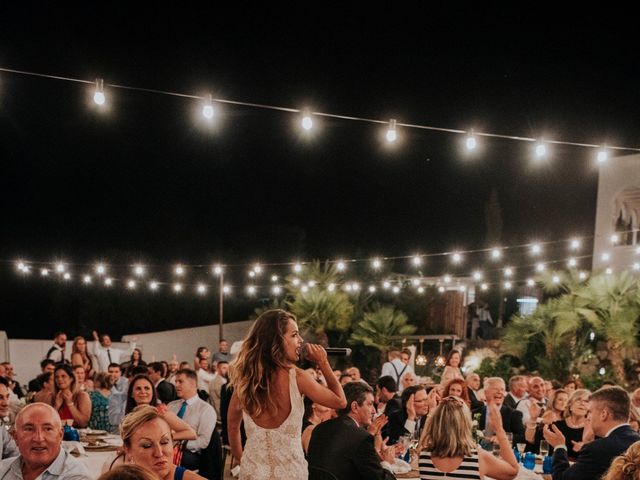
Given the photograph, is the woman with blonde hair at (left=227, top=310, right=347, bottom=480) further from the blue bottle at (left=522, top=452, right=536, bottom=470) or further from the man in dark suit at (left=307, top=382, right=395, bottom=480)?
the blue bottle at (left=522, top=452, right=536, bottom=470)

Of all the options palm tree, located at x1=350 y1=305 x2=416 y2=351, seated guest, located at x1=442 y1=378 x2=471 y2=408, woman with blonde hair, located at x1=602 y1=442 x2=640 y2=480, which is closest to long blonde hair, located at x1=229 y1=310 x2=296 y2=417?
woman with blonde hair, located at x1=602 y1=442 x2=640 y2=480

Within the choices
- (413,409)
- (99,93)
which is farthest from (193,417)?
(99,93)

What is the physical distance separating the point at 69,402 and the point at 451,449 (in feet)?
15.0

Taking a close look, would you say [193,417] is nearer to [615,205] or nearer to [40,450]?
[40,450]

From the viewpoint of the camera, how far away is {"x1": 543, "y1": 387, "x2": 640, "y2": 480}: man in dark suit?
4453 mm

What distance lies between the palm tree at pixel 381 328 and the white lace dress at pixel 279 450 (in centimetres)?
1561

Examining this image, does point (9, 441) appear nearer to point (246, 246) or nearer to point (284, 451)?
point (284, 451)

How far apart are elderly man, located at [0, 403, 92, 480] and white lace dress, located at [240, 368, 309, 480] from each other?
2.64 ft

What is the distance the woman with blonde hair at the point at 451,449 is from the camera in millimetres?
4395

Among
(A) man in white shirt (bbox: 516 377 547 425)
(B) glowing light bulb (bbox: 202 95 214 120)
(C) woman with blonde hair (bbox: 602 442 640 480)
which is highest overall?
(B) glowing light bulb (bbox: 202 95 214 120)

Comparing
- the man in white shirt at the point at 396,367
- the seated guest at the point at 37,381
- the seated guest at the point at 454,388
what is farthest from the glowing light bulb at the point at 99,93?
the man in white shirt at the point at 396,367

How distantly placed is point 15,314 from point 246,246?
8.51 metres

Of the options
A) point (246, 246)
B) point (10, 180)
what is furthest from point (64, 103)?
point (246, 246)

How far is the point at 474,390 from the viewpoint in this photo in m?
9.82
